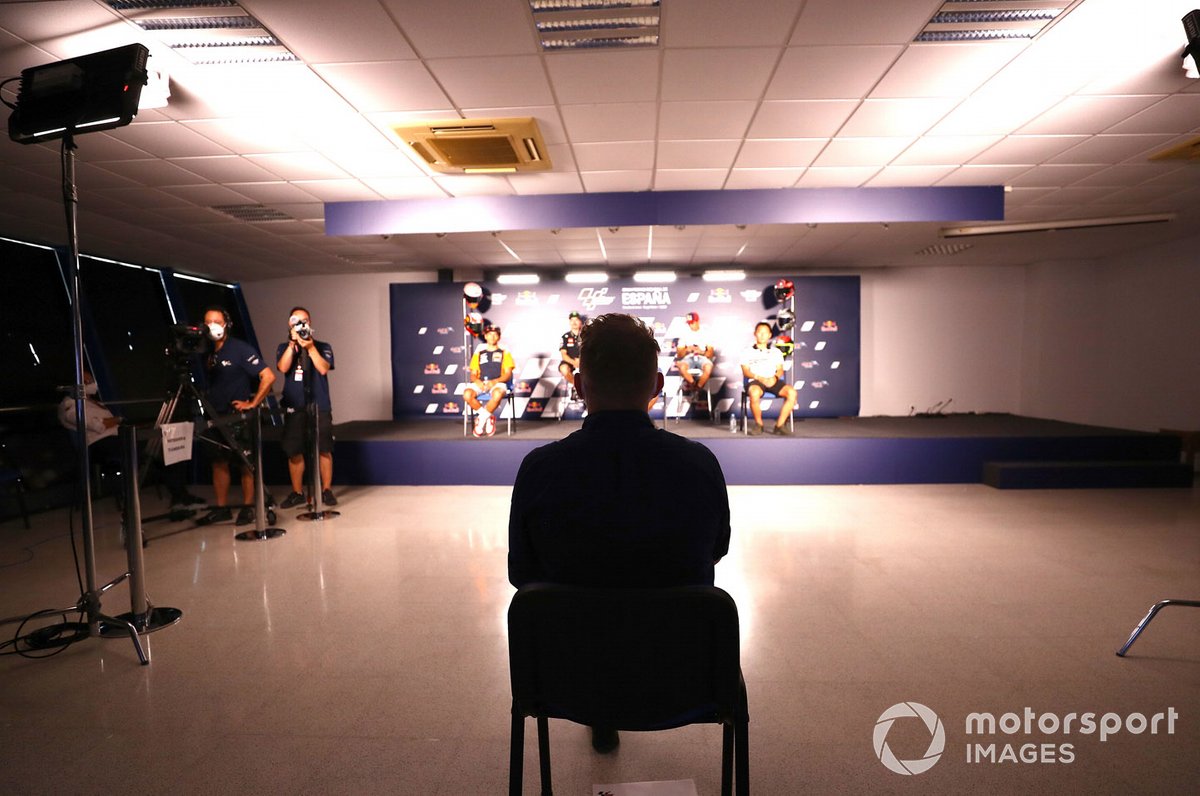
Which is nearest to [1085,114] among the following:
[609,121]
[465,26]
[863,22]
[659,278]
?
[863,22]

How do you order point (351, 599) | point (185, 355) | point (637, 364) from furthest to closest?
point (185, 355) → point (351, 599) → point (637, 364)

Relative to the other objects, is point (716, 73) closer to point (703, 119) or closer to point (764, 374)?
point (703, 119)

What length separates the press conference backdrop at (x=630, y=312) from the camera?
785 cm

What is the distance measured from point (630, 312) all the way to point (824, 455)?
11.9 ft

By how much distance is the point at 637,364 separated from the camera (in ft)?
3.61

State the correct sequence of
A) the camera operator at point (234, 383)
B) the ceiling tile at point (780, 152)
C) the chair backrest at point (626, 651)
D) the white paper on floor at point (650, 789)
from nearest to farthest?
the chair backrest at point (626, 651) < the white paper on floor at point (650, 789) < the ceiling tile at point (780, 152) < the camera operator at point (234, 383)

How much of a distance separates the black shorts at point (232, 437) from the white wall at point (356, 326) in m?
3.62

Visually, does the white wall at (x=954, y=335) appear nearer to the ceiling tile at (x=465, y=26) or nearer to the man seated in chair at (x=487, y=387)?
the man seated in chair at (x=487, y=387)

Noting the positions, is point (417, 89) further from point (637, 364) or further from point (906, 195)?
point (906, 195)

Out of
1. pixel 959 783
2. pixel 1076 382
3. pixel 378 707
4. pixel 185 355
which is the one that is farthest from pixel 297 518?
pixel 1076 382

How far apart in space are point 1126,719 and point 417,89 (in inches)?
161

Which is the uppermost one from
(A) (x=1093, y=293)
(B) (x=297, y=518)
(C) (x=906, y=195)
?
(C) (x=906, y=195)

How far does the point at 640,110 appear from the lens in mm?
3160

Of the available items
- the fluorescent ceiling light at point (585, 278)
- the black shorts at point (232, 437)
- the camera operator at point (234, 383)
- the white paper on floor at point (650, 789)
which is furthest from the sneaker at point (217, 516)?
the fluorescent ceiling light at point (585, 278)
